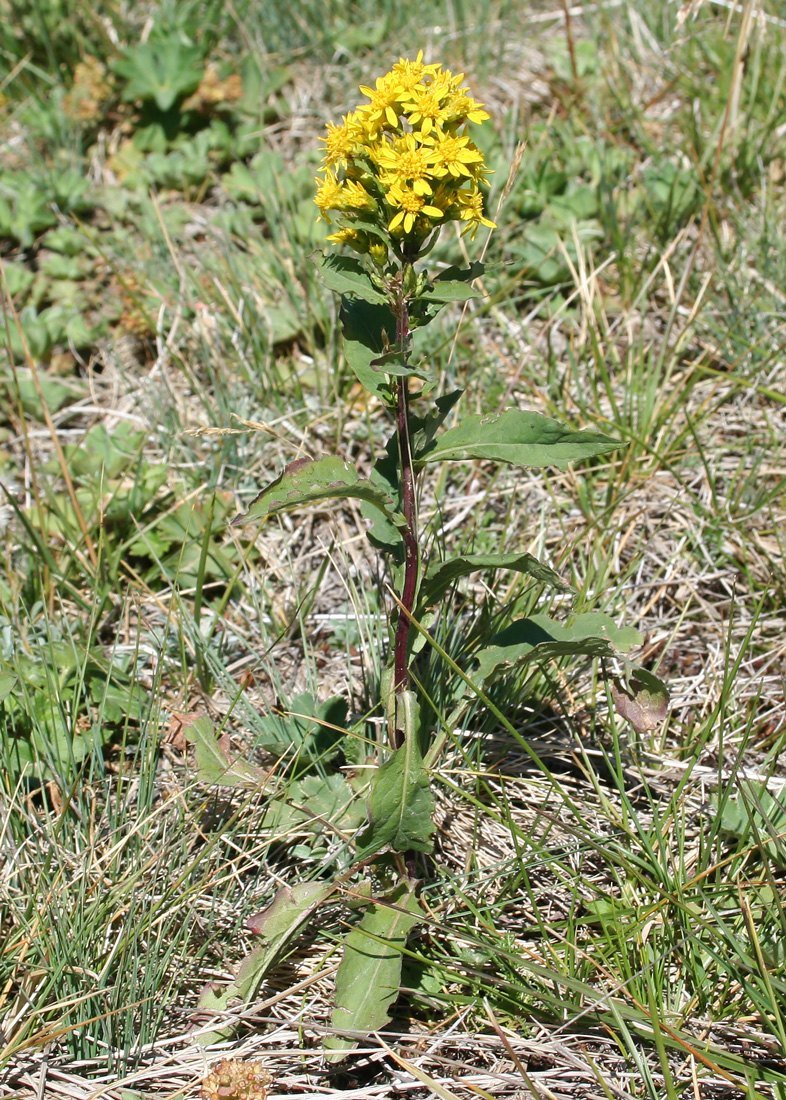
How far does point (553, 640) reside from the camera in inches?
66.1

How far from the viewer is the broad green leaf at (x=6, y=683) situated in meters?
1.84

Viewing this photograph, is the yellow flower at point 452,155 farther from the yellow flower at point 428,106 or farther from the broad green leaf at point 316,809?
the broad green leaf at point 316,809

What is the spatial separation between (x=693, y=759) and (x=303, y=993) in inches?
34.7

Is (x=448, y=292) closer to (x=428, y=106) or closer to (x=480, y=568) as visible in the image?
(x=428, y=106)

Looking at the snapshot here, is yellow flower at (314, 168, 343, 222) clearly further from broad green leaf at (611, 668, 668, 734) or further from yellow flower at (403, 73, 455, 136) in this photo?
broad green leaf at (611, 668, 668, 734)

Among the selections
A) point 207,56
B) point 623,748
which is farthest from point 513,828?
point 207,56

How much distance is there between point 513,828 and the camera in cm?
159

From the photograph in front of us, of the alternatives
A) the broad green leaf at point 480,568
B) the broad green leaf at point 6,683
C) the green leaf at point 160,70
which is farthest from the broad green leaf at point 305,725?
the green leaf at point 160,70

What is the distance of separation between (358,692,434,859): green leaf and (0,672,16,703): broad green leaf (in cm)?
85

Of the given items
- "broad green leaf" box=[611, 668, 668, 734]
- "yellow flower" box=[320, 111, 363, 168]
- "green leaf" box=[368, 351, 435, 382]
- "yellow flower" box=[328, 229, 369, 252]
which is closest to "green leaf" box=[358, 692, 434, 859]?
"broad green leaf" box=[611, 668, 668, 734]

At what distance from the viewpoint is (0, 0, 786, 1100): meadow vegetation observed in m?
1.55

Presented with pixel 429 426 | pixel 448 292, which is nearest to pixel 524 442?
pixel 429 426

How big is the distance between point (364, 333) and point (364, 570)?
88cm

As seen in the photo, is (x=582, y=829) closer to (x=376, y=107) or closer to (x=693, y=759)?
(x=693, y=759)
